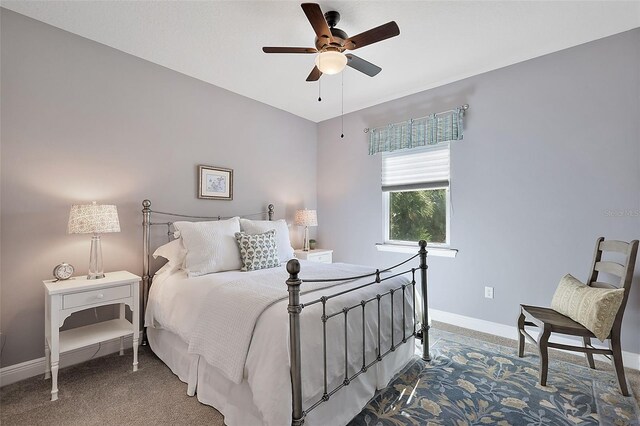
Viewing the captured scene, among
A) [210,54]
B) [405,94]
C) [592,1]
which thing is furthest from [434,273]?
[210,54]

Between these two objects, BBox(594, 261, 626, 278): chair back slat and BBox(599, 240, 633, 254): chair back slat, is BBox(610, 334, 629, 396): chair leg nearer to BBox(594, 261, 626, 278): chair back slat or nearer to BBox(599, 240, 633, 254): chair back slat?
BBox(594, 261, 626, 278): chair back slat

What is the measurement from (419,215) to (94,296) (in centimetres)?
337

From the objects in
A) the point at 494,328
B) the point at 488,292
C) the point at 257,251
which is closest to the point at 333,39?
the point at 257,251

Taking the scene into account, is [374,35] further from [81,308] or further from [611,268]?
Result: [81,308]

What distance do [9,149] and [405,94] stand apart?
383 cm

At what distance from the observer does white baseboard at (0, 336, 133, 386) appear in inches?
86.4

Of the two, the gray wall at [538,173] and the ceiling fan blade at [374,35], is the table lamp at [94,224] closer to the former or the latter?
the ceiling fan blade at [374,35]

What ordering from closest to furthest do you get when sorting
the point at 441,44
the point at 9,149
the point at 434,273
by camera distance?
the point at 9,149
the point at 441,44
the point at 434,273

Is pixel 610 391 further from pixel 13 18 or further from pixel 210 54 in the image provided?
pixel 13 18

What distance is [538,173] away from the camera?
2859mm

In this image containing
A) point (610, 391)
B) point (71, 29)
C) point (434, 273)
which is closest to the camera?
point (610, 391)

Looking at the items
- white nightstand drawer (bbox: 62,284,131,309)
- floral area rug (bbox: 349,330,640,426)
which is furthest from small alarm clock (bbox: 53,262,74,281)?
floral area rug (bbox: 349,330,640,426)

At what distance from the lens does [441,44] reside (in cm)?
267

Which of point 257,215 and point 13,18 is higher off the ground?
point 13,18
